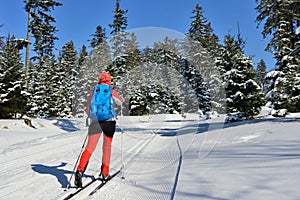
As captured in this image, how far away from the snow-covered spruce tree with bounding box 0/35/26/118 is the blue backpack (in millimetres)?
14452

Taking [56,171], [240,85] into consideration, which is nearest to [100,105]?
[56,171]

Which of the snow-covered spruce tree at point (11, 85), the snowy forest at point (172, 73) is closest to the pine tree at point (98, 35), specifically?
the snowy forest at point (172, 73)

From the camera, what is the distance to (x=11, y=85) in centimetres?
1725

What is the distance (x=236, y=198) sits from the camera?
2477mm

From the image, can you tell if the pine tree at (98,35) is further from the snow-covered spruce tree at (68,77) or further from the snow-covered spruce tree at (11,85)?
the snow-covered spruce tree at (11,85)

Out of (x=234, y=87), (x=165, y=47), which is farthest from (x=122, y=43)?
(x=234, y=87)

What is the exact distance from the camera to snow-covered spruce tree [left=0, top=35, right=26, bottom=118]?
1641cm

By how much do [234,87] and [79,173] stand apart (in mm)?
11071

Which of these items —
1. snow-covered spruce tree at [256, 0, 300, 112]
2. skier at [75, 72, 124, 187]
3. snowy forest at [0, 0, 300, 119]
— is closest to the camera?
skier at [75, 72, 124, 187]

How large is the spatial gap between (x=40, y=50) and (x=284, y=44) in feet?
107

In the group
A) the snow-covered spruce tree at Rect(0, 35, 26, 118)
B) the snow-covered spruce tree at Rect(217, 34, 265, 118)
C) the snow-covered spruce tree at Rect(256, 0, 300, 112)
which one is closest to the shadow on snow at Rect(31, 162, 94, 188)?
the snow-covered spruce tree at Rect(256, 0, 300, 112)

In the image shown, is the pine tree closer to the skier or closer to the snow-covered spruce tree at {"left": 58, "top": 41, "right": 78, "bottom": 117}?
the snow-covered spruce tree at {"left": 58, "top": 41, "right": 78, "bottom": 117}

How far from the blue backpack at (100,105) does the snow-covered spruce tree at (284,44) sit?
7207mm

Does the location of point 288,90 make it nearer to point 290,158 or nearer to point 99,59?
point 290,158
